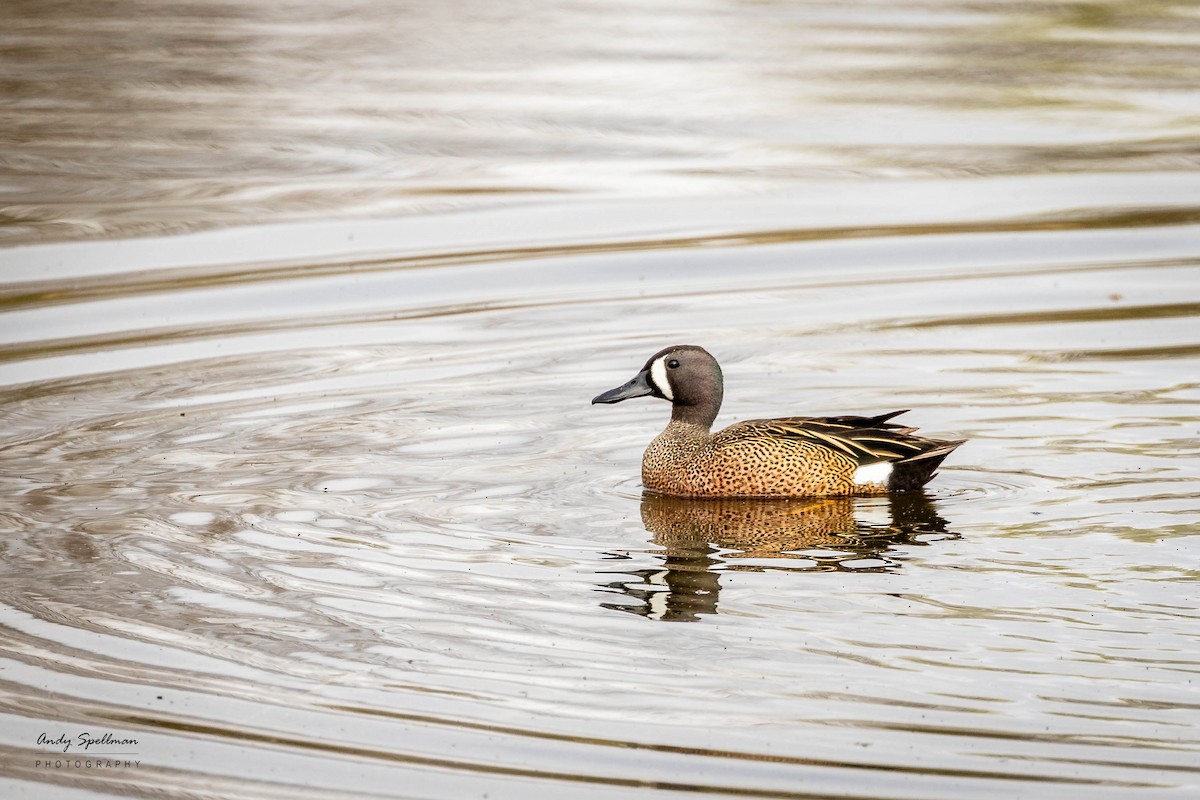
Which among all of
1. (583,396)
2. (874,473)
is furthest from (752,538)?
Result: (583,396)

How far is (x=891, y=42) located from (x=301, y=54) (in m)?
6.35

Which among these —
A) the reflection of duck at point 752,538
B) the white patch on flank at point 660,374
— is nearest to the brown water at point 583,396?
the reflection of duck at point 752,538

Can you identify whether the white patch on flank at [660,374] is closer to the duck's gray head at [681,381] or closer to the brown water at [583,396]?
the duck's gray head at [681,381]

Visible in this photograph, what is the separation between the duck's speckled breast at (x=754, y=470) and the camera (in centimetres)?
981

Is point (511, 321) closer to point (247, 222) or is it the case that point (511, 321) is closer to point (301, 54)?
point (247, 222)

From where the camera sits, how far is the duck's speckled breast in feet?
32.2

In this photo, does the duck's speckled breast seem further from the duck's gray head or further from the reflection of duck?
the duck's gray head

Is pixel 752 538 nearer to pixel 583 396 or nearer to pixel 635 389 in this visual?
pixel 635 389

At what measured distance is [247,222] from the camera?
50.5 feet

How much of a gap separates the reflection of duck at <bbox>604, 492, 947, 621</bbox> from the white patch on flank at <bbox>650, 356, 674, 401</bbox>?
708 mm

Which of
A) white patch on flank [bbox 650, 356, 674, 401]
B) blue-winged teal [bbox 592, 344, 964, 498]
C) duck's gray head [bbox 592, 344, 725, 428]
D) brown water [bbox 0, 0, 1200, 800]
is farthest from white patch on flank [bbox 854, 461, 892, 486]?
white patch on flank [bbox 650, 356, 674, 401]

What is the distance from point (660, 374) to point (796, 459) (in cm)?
95

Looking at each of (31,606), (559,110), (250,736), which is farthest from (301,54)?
(250,736)

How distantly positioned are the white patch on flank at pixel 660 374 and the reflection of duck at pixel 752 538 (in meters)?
0.71
